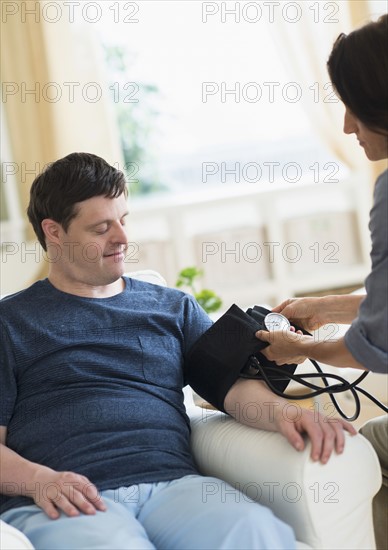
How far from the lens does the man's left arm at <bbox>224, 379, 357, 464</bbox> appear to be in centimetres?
163

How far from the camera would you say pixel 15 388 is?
183 centimetres

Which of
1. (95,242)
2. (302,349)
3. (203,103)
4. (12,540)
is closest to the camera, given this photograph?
(12,540)

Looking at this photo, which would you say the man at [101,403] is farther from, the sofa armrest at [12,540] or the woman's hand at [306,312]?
the woman's hand at [306,312]

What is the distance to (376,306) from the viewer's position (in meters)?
1.56

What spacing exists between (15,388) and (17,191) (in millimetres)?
2468

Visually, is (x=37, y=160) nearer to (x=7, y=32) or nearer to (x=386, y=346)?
(x=7, y=32)

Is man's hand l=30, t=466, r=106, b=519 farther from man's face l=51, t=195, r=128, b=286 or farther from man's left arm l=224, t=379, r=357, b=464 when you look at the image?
man's face l=51, t=195, r=128, b=286

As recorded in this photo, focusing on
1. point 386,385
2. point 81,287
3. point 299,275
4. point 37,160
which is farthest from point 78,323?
point 299,275

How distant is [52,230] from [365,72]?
0.86 meters

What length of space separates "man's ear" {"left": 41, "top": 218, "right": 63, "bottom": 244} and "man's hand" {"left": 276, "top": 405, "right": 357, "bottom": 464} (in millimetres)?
689

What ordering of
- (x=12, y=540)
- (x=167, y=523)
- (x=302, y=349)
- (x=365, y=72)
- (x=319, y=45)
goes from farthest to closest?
(x=319, y=45), (x=302, y=349), (x=167, y=523), (x=365, y=72), (x=12, y=540)

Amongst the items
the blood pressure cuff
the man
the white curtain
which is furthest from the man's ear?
the white curtain

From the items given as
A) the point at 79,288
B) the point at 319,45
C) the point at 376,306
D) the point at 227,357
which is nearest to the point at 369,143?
the point at 376,306

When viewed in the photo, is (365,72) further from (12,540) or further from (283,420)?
→ (12,540)
